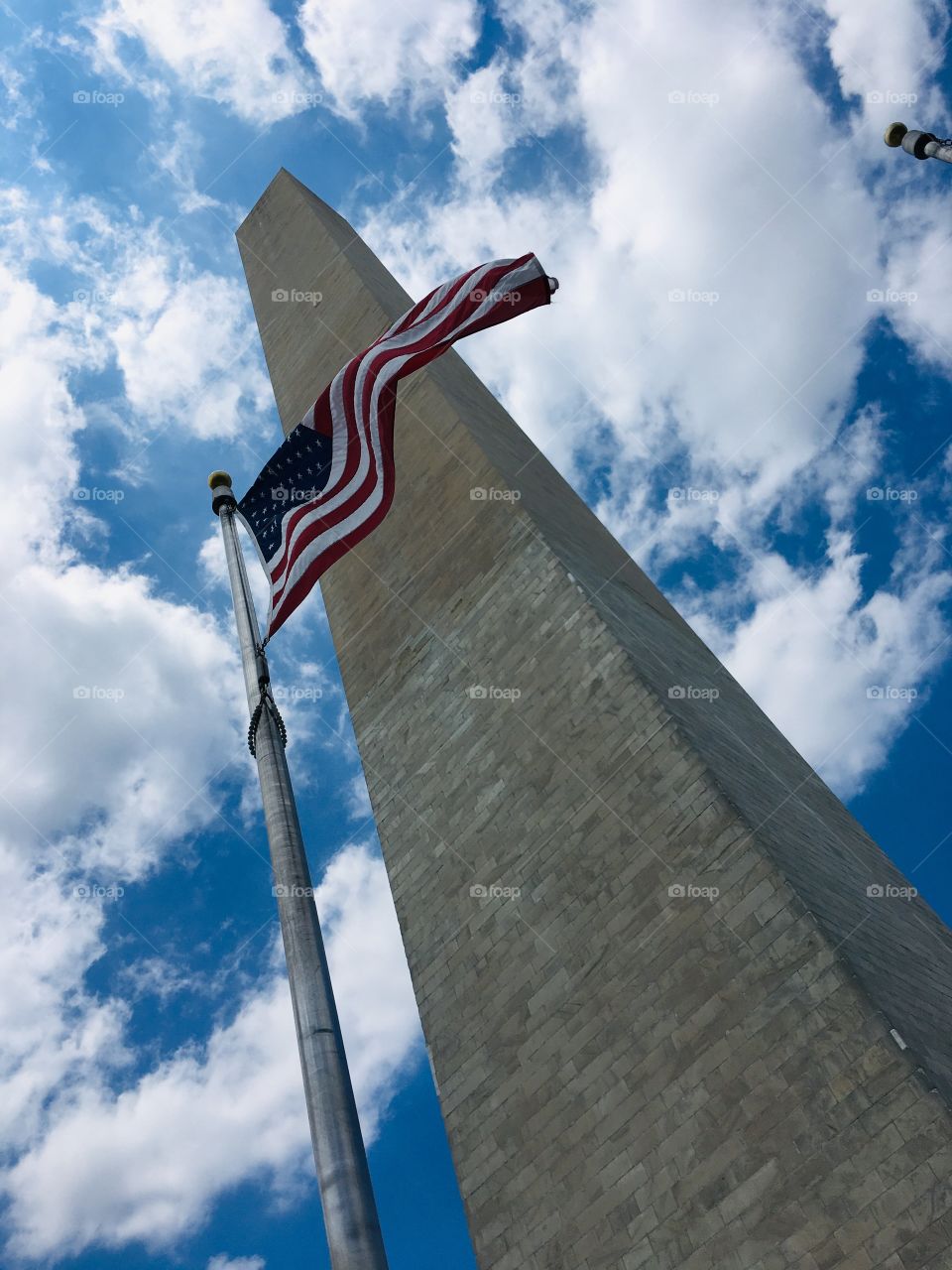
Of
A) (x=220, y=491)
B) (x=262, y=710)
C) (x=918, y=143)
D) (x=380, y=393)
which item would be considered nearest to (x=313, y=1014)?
(x=262, y=710)

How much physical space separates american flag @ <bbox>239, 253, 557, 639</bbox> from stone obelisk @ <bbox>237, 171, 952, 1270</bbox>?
4.83 meters

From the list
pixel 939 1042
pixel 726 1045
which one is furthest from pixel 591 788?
pixel 939 1042

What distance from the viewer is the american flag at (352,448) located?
11.3m

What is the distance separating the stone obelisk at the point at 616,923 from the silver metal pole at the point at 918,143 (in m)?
7.10

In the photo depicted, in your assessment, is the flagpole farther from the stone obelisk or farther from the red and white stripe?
the stone obelisk

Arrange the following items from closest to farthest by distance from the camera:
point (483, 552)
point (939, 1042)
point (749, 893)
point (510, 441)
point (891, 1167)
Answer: point (891, 1167) → point (939, 1042) → point (749, 893) → point (483, 552) → point (510, 441)

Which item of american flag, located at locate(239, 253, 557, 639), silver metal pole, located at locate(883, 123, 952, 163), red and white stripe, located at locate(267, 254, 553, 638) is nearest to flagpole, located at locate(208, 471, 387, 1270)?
american flag, located at locate(239, 253, 557, 639)

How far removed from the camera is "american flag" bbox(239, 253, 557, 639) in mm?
11305

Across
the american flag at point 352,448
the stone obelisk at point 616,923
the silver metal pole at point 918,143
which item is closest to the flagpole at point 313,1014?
the american flag at point 352,448

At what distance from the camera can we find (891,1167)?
10.0 metres

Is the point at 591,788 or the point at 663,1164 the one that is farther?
the point at 591,788

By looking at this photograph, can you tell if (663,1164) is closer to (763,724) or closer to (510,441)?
(763,724)

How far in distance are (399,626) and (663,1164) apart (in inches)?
406

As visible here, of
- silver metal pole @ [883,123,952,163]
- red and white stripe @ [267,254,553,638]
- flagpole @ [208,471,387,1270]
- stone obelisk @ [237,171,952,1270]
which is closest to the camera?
flagpole @ [208,471,387,1270]
